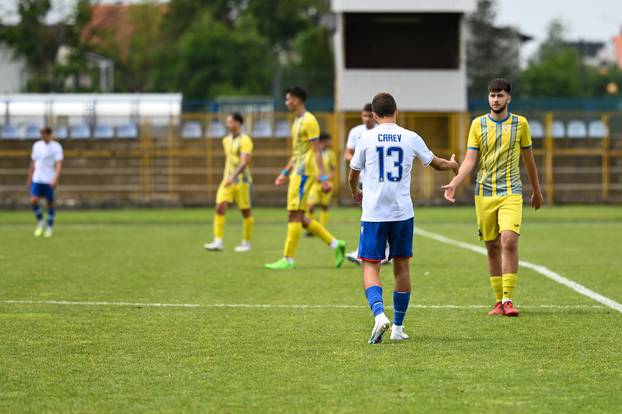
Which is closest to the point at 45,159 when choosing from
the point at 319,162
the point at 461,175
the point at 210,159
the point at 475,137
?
the point at 319,162

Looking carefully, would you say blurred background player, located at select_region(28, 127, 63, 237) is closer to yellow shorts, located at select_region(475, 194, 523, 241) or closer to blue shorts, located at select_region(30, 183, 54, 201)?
blue shorts, located at select_region(30, 183, 54, 201)

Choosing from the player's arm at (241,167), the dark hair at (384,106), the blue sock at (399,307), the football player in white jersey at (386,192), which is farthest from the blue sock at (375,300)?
the player's arm at (241,167)

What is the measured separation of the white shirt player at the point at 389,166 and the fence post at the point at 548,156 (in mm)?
30248

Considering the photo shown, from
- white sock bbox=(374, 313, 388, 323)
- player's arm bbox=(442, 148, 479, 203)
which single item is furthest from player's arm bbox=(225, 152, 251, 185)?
white sock bbox=(374, 313, 388, 323)

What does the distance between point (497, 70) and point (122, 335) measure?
8747 cm

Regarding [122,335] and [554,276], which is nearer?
[122,335]

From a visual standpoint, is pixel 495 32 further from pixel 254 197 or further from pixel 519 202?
pixel 519 202

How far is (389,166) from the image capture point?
9414 mm

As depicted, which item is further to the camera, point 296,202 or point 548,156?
point 548,156

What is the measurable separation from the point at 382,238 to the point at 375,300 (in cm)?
45

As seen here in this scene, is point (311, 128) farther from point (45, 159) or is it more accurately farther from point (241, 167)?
point (45, 159)

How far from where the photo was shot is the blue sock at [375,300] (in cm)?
929

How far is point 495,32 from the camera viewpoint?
97.8 meters

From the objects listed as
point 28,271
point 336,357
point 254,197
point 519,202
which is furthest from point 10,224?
point 336,357
